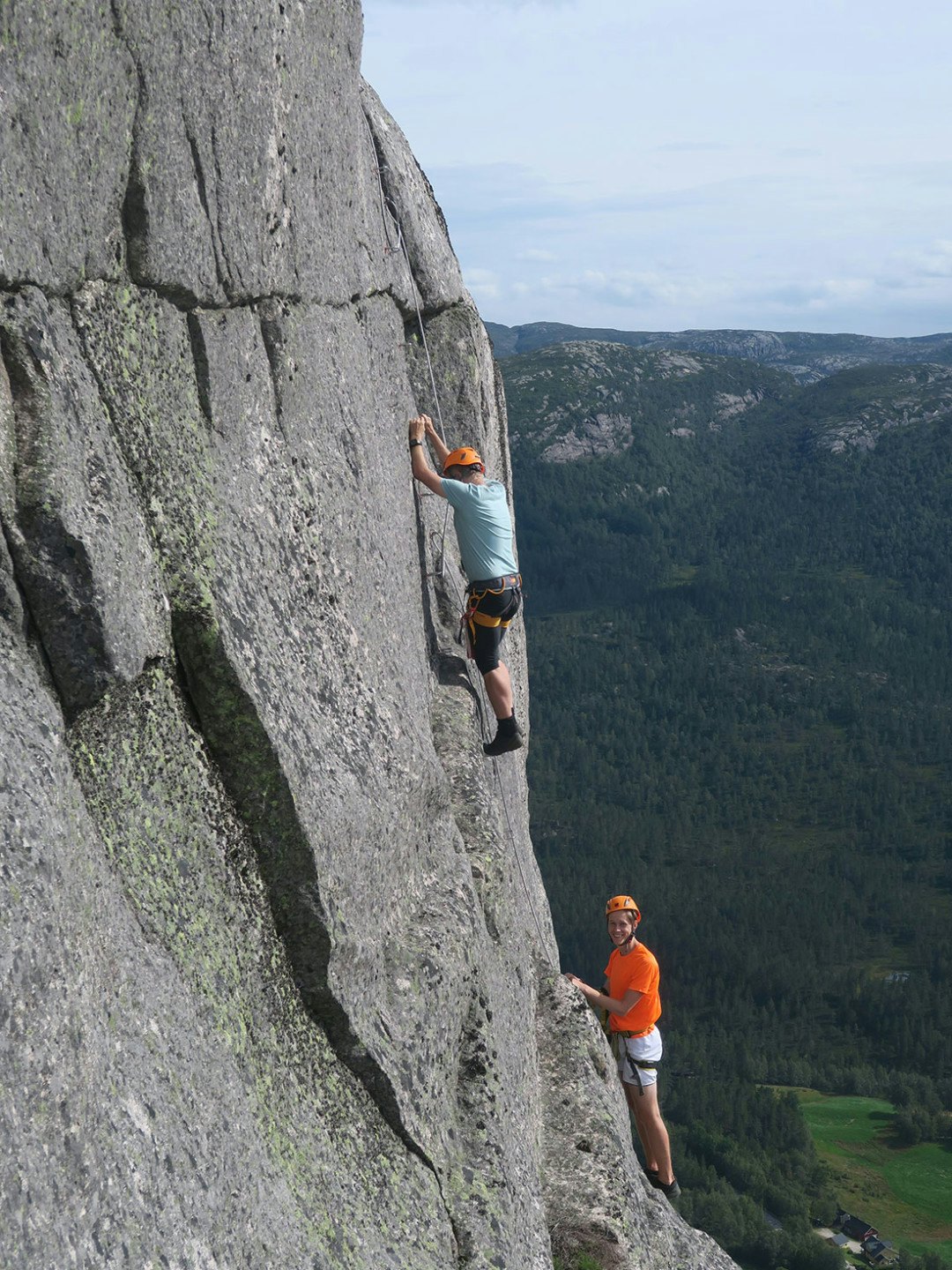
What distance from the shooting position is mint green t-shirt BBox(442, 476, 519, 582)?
13664 millimetres

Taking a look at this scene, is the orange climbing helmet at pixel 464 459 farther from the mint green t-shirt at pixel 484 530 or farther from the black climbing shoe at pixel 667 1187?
the black climbing shoe at pixel 667 1187

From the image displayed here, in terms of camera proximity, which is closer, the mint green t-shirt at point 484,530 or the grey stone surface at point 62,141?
the grey stone surface at point 62,141

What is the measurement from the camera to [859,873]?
576 ft

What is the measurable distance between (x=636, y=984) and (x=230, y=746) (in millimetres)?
7573

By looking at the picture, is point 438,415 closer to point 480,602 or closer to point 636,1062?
point 480,602

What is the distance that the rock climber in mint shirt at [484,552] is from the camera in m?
13.6

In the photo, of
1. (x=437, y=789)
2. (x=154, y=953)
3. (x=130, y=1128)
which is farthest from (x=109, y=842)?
(x=437, y=789)

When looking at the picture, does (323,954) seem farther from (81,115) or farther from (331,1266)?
(81,115)

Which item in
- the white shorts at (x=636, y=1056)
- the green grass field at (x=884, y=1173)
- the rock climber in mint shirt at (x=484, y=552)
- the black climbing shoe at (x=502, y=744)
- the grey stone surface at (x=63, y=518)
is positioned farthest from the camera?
the green grass field at (x=884, y=1173)

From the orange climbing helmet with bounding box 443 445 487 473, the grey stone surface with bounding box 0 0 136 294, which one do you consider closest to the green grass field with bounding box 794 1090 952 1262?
the orange climbing helmet with bounding box 443 445 487 473

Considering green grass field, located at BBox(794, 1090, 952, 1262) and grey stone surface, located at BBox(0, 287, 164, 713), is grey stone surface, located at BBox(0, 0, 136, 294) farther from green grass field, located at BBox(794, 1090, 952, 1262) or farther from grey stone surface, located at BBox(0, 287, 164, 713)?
green grass field, located at BBox(794, 1090, 952, 1262)

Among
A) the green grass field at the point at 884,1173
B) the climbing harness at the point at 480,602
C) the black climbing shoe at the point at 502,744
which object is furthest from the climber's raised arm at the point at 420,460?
the green grass field at the point at 884,1173

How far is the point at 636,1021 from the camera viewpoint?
1441 centimetres

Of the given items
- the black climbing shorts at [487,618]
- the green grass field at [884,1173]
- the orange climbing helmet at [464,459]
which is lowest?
the green grass field at [884,1173]
